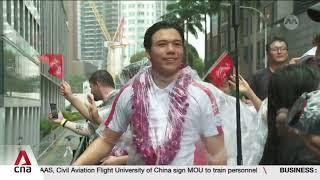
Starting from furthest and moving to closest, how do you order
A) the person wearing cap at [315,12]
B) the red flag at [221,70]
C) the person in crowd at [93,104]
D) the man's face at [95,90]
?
the man's face at [95,90] < the person in crowd at [93,104] < the red flag at [221,70] < the person wearing cap at [315,12]

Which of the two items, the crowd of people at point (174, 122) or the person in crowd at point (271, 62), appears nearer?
the crowd of people at point (174, 122)

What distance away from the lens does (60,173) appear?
2115 millimetres

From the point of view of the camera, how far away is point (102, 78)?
9.89 ft

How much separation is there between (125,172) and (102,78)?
967mm

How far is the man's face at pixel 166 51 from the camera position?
207 cm

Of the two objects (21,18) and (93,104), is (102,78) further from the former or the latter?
(21,18)

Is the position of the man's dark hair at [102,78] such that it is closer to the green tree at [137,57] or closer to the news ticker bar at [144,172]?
the green tree at [137,57]

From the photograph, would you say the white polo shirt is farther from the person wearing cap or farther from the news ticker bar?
the person wearing cap

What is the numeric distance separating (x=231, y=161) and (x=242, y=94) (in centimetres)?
41

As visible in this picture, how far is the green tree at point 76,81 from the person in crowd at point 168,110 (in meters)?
0.79

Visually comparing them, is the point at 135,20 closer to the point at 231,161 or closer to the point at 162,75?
the point at 162,75

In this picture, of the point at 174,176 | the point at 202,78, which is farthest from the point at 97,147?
the point at 202,78

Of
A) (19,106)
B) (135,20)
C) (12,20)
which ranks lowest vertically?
(19,106)

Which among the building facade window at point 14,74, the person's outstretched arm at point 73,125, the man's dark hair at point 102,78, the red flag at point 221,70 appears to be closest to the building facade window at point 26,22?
the building facade window at point 14,74
